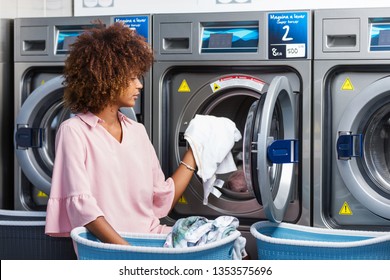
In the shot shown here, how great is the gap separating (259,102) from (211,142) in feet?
1.35

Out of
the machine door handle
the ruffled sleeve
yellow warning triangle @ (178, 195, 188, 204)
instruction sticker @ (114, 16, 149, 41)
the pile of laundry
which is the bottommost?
the pile of laundry

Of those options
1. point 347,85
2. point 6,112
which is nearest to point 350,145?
point 347,85

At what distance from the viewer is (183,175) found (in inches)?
124

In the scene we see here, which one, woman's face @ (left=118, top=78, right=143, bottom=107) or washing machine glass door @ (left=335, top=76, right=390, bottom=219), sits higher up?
woman's face @ (left=118, top=78, right=143, bottom=107)

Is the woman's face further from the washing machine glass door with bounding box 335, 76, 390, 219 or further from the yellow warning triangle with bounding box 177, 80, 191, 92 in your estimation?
the washing machine glass door with bounding box 335, 76, 390, 219

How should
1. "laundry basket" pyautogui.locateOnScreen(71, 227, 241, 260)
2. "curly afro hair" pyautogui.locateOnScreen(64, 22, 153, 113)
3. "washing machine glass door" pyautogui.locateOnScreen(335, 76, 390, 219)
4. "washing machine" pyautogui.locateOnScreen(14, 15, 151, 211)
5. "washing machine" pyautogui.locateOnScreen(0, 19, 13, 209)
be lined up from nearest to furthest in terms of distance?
"laundry basket" pyautogui.locateOnScreen(71, 227, 241, 260) → "curly afro hair" pyautogui.locateOnScreen(64, 22, 153, 113) → "washing machine glass door" pyautogui.locateOnScreen(335, 76, 390, 219) → "washing machine" pyautogui.locateOnScreen(14, 15, 151, 211) → "washing machine" pyautogui.locateOnScreen(0, 19, 13, 209)

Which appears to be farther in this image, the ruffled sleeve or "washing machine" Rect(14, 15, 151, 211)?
"washing machine" Rect(14, 15, 151, 211)

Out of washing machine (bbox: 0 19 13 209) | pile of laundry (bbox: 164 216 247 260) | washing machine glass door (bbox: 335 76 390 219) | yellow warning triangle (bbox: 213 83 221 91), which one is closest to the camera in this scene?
pile of laundry (bbox: 164 216 247 260)

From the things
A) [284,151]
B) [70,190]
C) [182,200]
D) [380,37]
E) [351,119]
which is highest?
[380,37]

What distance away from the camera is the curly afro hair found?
2826mm

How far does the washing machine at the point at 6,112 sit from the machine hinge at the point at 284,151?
4.88 feet

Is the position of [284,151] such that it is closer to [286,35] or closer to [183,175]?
[183,175]

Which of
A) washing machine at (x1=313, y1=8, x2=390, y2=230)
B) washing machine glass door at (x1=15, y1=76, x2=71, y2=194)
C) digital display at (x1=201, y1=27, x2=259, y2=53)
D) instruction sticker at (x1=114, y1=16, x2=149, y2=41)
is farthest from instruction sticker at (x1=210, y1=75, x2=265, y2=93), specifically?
washing machine glass door at (x1=15, y1=76, x2=71, y2=194)

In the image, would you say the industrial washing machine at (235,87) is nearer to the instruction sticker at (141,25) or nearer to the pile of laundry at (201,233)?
the instruction sticker at (141,25)
